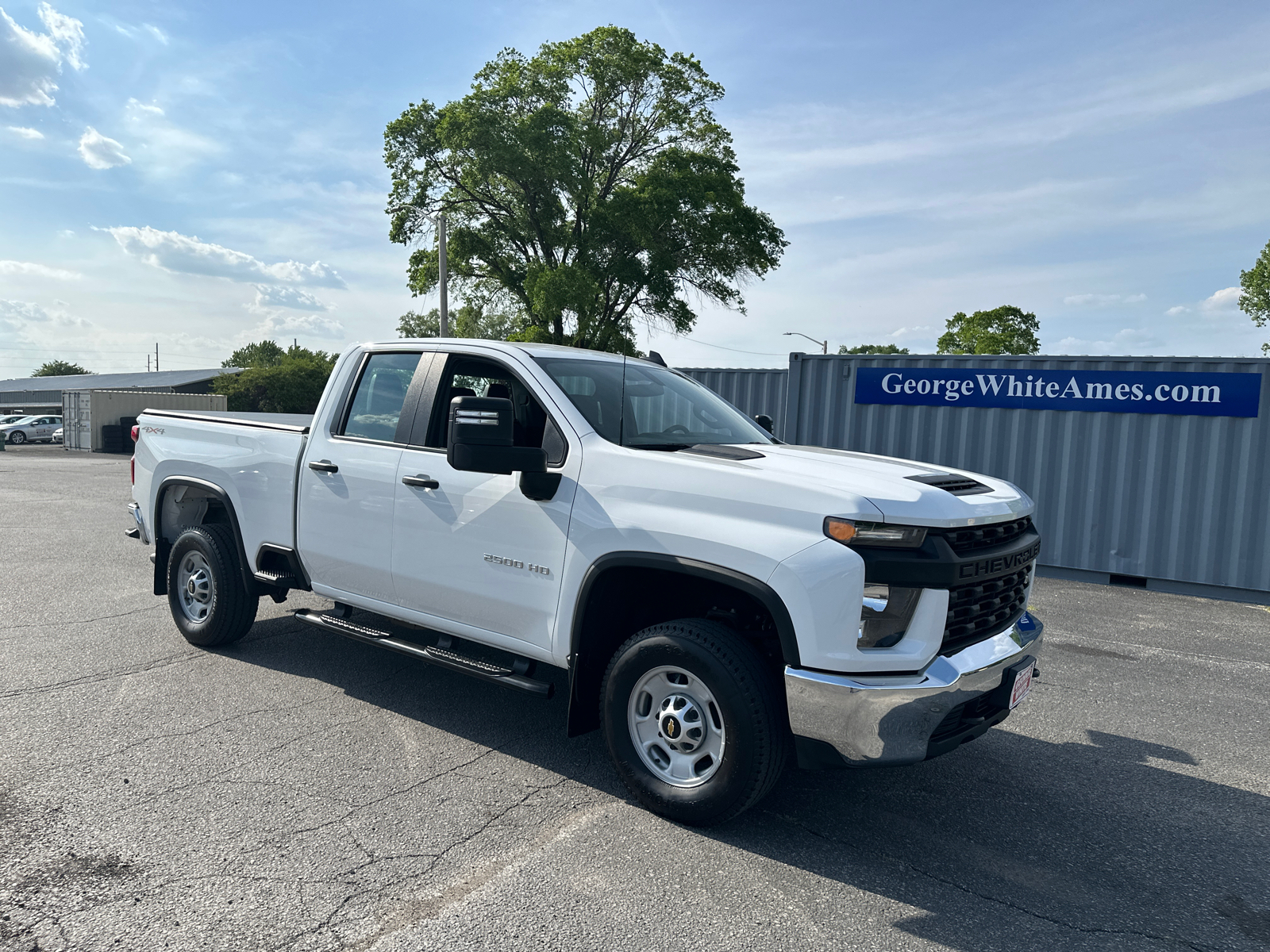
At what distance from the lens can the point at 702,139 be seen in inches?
1406

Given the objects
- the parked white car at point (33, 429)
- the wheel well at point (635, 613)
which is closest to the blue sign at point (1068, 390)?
the wheel well at point (635, 613)

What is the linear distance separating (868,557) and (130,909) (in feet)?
8.73

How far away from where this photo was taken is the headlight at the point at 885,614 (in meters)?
3.05

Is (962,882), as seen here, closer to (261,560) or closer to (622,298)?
(261,560)

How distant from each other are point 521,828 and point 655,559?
1181 millimetres

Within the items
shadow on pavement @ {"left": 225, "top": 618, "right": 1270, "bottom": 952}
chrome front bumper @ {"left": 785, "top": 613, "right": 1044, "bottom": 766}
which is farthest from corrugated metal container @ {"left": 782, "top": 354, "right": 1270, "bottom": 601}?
chrome front bumper @ {"left": 785, "top": 613, "right": 1044, "bottom": 766}

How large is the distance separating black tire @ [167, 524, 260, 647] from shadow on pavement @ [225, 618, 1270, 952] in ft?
3.94

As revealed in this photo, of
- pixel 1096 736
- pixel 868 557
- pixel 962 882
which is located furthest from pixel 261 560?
pixel 1096 736

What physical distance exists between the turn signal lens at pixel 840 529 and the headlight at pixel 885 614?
178mm

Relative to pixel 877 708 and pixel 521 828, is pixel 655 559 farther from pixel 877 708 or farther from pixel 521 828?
pixel 521 828

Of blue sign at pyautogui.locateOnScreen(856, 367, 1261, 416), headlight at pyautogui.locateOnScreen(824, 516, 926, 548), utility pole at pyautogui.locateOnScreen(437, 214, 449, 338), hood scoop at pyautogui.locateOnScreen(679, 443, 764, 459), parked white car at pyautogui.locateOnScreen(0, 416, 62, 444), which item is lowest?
parked white car at pyautogui.locateOnScreen(0, 416, 62, 444)

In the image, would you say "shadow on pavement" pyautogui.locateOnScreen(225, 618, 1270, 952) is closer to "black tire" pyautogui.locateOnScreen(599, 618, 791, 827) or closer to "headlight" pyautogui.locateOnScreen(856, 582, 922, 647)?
"black tire" pyautogui.locateOnScreen(599, 618, 791, 827)

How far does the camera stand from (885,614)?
309 cm

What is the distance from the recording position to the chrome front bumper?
9.91 ft
